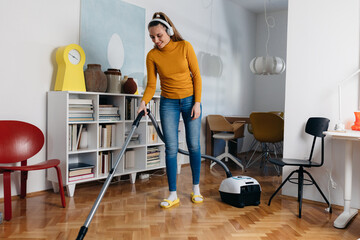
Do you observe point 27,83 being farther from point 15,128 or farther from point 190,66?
point 190,66

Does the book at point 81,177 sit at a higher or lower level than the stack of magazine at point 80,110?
lower

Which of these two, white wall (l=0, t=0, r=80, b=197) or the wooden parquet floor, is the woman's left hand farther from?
white wall (l=0, t=0, r=80, b=197)

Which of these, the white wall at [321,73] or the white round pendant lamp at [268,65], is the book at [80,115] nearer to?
the white wall at [321,73]

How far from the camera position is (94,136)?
3445mm

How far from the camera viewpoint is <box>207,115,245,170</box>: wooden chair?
16.1 feet

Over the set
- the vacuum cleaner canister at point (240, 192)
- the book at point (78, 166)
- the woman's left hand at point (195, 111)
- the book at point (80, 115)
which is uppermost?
the woman's left hand at point (195, 111)

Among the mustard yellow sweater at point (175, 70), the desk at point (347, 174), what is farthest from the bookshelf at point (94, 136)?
the desk at point (347, 174)

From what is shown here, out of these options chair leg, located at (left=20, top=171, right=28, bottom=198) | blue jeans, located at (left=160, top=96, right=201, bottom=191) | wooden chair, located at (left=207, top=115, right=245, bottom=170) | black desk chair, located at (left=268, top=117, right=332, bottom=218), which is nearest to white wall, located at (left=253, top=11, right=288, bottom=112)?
wooden chair, located at (left=207, top=115, right=245, bottom=170)

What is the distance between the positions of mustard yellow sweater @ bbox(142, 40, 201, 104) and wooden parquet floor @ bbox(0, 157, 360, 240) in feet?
3.13

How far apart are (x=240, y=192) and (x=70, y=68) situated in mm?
1989

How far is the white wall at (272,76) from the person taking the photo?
6.65 metres

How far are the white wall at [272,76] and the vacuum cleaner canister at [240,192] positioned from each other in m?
4.04

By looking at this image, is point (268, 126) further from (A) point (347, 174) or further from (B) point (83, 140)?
(B) point (83, 140)

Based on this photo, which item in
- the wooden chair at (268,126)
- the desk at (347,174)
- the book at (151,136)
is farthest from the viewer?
the wooden chair at (268,126)
